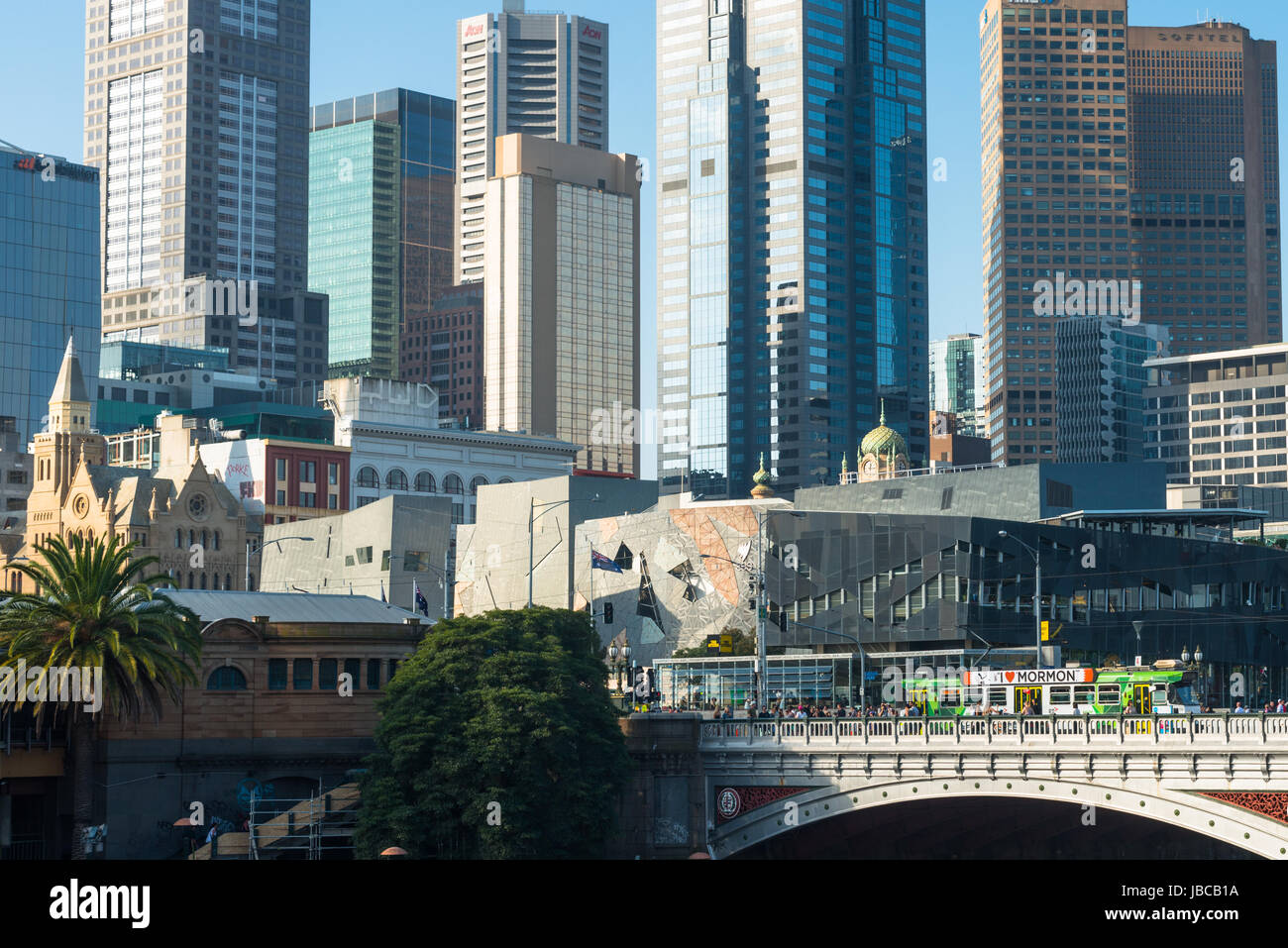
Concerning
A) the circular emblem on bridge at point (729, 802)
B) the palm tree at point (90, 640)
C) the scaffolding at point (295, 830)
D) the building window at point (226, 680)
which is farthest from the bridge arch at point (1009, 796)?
the palm tree at point (90, 640)

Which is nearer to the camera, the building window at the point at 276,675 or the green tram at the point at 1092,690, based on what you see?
the green tram at the point at 1092,690

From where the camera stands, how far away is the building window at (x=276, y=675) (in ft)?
339

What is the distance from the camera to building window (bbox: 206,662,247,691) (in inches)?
4011

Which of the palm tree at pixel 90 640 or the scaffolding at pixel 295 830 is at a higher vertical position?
the palm tree at pixel 90 640

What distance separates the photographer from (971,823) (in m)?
105

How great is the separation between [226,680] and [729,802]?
26709 mm

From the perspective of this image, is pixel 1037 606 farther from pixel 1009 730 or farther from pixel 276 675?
pixel 276 675

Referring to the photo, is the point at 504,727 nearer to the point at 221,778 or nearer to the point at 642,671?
the point at 221,778

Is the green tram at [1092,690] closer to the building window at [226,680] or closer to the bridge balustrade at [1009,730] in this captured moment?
the bridge balustrade at [1009,730]

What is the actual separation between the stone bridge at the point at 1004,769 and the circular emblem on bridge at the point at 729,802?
0.23 ft
